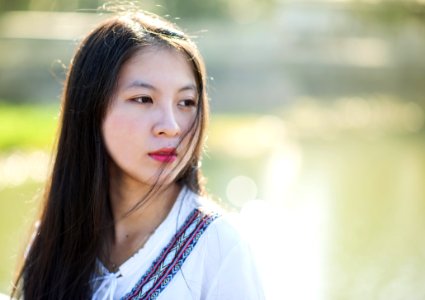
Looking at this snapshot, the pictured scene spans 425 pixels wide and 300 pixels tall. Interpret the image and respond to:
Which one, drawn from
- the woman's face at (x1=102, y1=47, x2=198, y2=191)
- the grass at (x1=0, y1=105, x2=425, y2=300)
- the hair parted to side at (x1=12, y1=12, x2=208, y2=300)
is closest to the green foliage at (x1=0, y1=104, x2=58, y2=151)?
the grass at (x1=0, y1=105, x2=425, y2=300)

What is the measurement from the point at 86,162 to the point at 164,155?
23cm

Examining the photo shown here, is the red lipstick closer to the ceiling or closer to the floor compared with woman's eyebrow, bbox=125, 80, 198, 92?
closer to the floor

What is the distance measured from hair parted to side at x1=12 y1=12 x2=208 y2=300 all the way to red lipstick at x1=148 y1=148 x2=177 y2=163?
0.07 metres

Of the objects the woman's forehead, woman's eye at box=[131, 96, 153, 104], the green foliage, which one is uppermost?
the green foliage

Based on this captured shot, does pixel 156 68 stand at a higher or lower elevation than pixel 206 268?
higher

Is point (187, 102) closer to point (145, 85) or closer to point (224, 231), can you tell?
point (145, 85)

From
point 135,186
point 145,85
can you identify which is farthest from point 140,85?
point 135,186

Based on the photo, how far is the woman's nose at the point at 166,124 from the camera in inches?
61.3

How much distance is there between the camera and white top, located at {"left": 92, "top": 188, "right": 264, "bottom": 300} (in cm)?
150

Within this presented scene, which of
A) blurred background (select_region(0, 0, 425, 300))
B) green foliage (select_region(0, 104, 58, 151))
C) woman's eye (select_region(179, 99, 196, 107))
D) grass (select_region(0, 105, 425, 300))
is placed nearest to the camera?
woman's eye (select_region(179, 99, 196, 107))

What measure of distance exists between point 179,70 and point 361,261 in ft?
12.3

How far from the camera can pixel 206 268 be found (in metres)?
1.53

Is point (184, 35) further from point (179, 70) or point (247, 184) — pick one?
point (247, 184)

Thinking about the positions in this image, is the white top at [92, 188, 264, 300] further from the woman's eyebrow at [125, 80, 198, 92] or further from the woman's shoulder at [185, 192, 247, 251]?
the woman's eyebrow at [125, 80, 198, 92]
